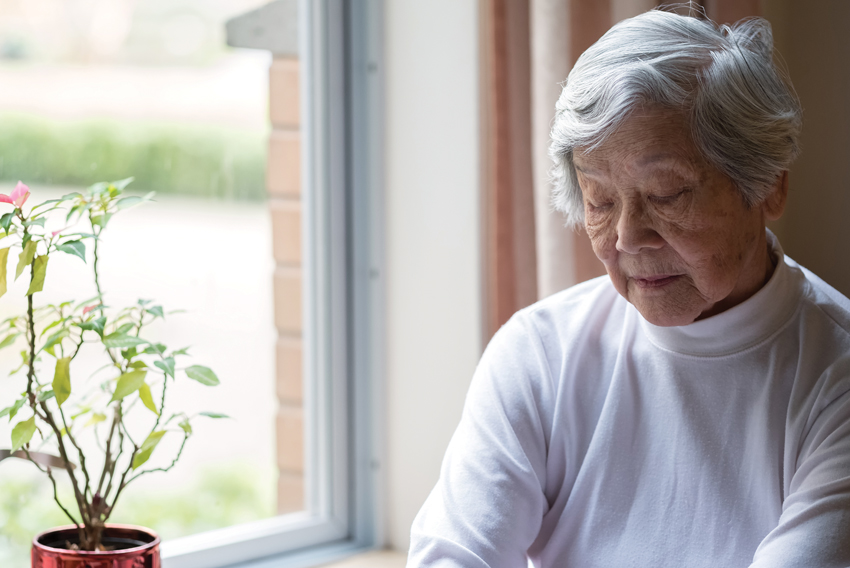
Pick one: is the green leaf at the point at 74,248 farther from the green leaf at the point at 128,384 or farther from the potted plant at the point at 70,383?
the green leaf at the point at 128,384

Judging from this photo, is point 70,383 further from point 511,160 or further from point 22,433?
point 511,160

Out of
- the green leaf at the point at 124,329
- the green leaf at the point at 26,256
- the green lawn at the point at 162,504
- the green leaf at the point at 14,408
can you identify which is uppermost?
the green leaf at the point at 26,256

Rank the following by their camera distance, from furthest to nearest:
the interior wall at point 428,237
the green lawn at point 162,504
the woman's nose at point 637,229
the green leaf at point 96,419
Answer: the interior wall at point 428,237 < the green lawn at point 162,504 < the green leaf at point 96,419 < the woman's nose at point 637,229

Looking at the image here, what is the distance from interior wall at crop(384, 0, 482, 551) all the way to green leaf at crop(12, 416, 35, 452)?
89 cm

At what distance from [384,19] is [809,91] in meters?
0.93

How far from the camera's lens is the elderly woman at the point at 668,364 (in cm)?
112

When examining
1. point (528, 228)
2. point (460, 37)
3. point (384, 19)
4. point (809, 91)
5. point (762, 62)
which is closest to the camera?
point (762, 62)

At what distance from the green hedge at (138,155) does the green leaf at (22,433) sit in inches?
22.6

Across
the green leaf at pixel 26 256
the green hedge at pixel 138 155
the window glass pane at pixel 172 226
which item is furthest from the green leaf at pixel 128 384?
the green hedge at pixel 138 155

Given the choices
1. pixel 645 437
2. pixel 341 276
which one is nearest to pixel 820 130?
pixel 645 437

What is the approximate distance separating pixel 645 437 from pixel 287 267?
3.38ft

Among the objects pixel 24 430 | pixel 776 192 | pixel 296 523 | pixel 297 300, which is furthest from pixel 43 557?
pixel 776 192

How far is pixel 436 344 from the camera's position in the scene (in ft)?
6.30

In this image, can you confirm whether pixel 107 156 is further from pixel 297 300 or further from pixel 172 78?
pixel 297 300
